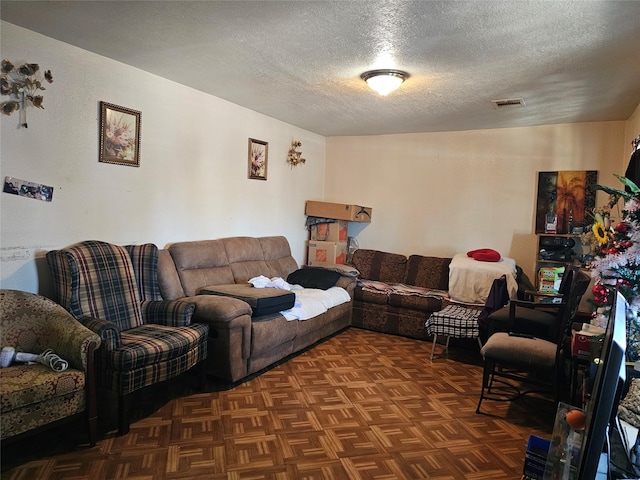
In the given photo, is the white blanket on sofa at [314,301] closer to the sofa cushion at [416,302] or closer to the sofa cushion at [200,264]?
the sofa cushion at [416,302]

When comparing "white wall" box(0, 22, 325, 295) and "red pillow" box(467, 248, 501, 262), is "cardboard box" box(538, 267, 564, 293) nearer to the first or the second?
"red pillow" box(467, 248, 501, 262)

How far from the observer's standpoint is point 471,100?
12.8 ft

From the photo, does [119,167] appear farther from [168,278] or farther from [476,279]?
[476,279]

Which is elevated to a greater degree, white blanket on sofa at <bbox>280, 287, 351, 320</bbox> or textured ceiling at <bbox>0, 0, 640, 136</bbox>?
textured ceiling at <bbox>0, 0, 640, 136</bbox>

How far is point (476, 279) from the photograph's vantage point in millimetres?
4449

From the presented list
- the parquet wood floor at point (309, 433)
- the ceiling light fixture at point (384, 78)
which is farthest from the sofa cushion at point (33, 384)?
the ceiling light fixture at point (384, 78)

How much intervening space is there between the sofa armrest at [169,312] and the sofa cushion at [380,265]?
2844 mm

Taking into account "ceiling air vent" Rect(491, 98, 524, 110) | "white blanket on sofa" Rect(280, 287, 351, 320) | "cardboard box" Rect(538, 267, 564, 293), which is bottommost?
"white blanket on sofa" Rect(280, 287, 351, 320)

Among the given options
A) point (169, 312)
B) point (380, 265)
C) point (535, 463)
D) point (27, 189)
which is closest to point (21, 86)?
point (27, 189)

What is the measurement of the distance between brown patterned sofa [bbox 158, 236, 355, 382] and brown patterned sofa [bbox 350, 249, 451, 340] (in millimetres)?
238

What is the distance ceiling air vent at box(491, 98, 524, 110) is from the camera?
3.80 meters

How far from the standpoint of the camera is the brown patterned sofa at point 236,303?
3199 millimetres

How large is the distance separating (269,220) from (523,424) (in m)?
3.36

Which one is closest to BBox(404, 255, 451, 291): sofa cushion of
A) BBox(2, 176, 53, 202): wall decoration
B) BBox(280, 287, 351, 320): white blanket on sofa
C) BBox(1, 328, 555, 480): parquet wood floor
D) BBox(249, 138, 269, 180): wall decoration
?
BBox(280, 287, 351, 320): white blanket on sofa
